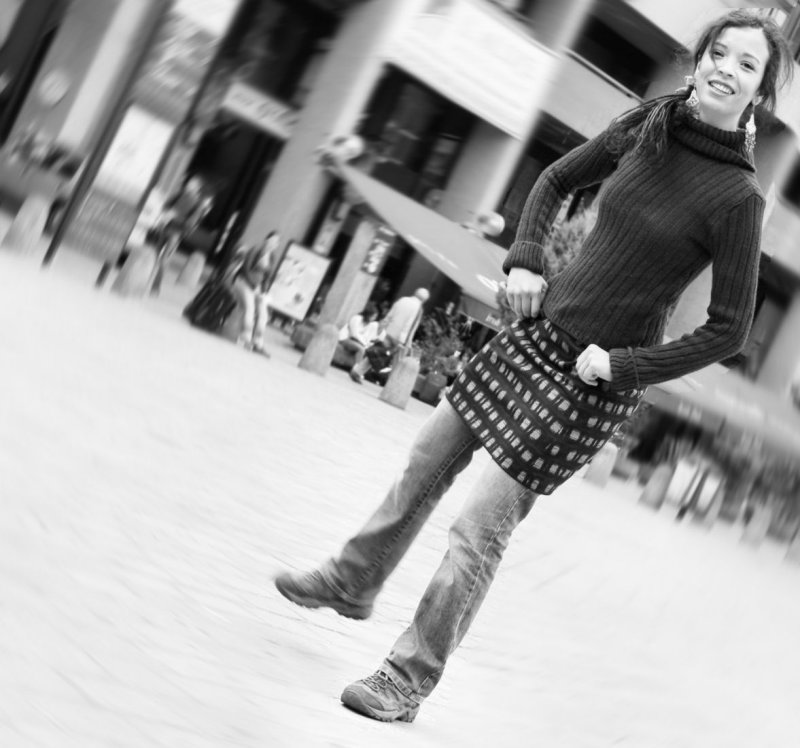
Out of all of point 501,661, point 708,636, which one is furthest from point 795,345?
point 501,661

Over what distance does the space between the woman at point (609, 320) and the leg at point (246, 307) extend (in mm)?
10845

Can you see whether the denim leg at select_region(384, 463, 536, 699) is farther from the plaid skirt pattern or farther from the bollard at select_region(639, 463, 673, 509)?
the bollard at select_region(639, 463, 673, 509)

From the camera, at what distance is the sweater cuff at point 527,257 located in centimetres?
389

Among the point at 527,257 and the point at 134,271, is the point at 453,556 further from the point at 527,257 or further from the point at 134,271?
the point at 134,271

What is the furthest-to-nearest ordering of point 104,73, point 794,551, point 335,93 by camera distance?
point 335,93, point 104,73, point 794,551

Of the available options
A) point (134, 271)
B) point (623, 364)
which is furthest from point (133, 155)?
point (623, 364)

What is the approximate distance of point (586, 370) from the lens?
3.56 m

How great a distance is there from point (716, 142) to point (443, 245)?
59.1 ft

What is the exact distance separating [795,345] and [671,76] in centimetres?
911

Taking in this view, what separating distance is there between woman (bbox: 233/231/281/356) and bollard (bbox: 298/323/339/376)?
1.00 metres

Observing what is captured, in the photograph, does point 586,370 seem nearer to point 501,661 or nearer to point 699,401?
point 501,661

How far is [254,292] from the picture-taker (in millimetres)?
14867

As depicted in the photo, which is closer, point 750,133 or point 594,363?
point 594,363

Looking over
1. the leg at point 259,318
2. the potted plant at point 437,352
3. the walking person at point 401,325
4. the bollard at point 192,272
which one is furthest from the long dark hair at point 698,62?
the potted plant at point 437,352
